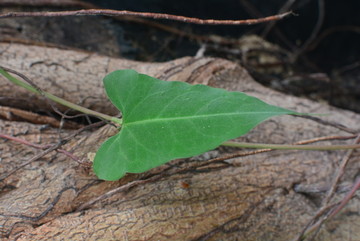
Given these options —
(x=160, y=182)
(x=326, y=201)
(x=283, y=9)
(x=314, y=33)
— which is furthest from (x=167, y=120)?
(x=314, y=33)

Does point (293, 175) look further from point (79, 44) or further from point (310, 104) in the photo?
A: point (79, 44)

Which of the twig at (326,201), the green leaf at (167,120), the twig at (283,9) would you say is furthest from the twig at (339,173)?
the twig at (283,9)

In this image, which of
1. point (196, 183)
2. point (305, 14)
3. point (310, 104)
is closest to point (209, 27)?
point (305, 14)

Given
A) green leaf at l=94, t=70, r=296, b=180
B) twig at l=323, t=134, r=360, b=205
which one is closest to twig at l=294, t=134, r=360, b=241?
twig at l=323, t=134, r=360, b=205

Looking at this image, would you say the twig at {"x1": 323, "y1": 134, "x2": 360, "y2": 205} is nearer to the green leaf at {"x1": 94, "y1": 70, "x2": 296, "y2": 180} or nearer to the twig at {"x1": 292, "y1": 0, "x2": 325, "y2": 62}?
the green leaf at {"x1": 94, "y1": 70, "x2": 296, "y2": 180}

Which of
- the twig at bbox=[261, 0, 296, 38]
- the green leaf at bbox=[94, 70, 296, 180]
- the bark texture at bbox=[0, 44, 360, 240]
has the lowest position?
the bark texture at bbox=[0, 44, 360, 240]

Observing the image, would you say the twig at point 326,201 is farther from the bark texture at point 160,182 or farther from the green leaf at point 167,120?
the green leaf at point 167,120
